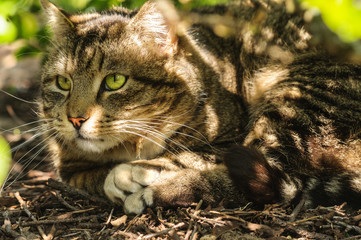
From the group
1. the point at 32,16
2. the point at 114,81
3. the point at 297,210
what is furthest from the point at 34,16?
the point at 297,210

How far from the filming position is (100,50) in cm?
238

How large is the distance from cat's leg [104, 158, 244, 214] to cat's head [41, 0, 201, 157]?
228 mm

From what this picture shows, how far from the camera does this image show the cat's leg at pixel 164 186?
6.93 feet

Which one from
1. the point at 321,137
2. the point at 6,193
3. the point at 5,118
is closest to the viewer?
the point at 321,137

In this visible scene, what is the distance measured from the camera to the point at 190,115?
2578 mm

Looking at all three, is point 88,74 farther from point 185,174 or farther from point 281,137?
point 281,137

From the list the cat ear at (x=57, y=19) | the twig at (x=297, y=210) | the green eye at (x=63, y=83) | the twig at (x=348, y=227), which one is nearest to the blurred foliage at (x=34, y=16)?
the cat ear at (x=57, y=19)

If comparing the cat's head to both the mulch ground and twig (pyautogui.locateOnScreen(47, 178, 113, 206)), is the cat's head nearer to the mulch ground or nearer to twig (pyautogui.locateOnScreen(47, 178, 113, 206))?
twig (pyautogui.locateOnScreen(47, 178, 113, 206))

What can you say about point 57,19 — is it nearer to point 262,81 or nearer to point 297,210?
point 262,81

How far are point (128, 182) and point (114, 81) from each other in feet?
2.18

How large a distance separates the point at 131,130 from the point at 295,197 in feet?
3.60

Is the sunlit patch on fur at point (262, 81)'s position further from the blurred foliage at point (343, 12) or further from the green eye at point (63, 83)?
the blurred foliage at point (343, 12)

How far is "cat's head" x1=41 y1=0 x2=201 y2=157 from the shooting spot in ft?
7.48

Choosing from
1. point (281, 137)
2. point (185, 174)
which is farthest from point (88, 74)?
point (281, 137)
